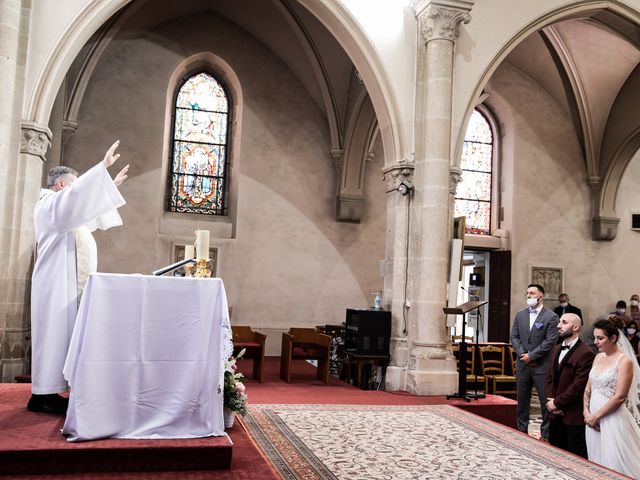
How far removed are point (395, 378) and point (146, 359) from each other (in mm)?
5558

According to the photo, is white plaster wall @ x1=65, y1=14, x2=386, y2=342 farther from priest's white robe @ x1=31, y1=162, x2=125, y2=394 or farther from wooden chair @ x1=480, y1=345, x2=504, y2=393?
priest's white robe @ x1=31, y1=162, x2=125, y2=394

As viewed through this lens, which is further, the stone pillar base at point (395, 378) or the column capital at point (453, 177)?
the column capital at point (453, 177)

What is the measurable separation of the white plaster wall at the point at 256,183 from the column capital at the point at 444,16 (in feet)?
16.9

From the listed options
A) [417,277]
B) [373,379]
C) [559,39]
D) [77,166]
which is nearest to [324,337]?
[373,379]

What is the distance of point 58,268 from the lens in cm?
404

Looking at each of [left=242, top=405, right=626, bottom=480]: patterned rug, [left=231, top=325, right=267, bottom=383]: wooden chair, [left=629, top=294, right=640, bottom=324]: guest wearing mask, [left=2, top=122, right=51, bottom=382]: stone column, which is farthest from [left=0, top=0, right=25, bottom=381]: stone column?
[left=629, top=294, right=640, bottom=324]: guest wearing mask

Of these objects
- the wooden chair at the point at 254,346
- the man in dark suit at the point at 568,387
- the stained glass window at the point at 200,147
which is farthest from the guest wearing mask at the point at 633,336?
the stained glass window at the point at 200,147

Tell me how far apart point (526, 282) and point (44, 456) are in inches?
499

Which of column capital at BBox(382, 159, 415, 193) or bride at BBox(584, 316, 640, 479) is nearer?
bride at BBox(584, 316, 640, 479)

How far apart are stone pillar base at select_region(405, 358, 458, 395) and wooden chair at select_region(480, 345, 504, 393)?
1.81 m

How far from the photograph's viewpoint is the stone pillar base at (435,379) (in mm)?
8445

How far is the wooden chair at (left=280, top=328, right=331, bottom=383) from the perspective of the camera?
922cm

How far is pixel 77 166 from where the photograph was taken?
12305 mm

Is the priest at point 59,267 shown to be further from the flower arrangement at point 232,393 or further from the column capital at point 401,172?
the column capital at point 401,172
